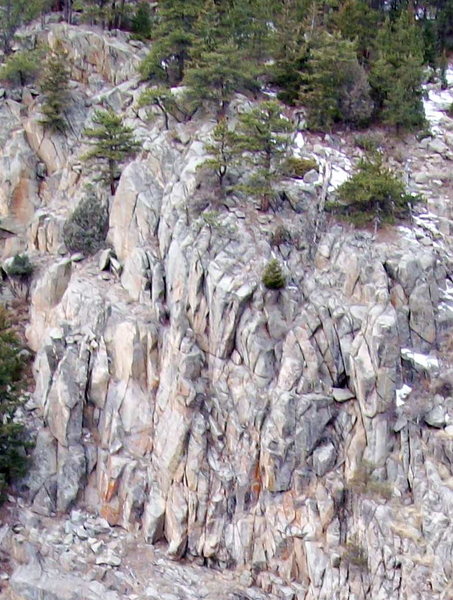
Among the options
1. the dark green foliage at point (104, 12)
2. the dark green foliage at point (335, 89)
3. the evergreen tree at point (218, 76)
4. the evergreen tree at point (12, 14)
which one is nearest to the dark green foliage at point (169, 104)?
the evergreen tree at point (218, 76)

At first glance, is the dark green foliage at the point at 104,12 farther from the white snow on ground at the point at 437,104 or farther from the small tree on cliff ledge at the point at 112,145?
the white snow on ground at the point at 437,104

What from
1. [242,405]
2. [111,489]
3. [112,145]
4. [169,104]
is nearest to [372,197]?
[242,405]

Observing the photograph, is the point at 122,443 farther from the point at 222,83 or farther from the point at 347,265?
the point at 222,83

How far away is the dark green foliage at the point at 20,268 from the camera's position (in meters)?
40.8

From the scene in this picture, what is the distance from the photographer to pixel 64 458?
1364 inches

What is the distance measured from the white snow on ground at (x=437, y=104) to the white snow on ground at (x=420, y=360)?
53.4 feet

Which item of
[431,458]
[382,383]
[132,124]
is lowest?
[431,458]

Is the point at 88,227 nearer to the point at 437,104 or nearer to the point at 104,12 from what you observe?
the point at 104,12

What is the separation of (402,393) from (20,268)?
72.9 feet

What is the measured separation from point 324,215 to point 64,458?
656 inches

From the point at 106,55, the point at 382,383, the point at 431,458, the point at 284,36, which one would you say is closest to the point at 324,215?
the point at 382,383

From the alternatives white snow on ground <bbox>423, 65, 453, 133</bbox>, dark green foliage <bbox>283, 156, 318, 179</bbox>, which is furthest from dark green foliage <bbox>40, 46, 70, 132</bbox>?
white snow on ground <bbox>423, 65, 453, 133</bbox>

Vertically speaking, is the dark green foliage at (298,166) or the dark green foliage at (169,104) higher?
the dark green foliage at (169,104)

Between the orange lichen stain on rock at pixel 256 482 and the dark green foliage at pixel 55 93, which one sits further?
the dark green foliage at pixel 55 93
